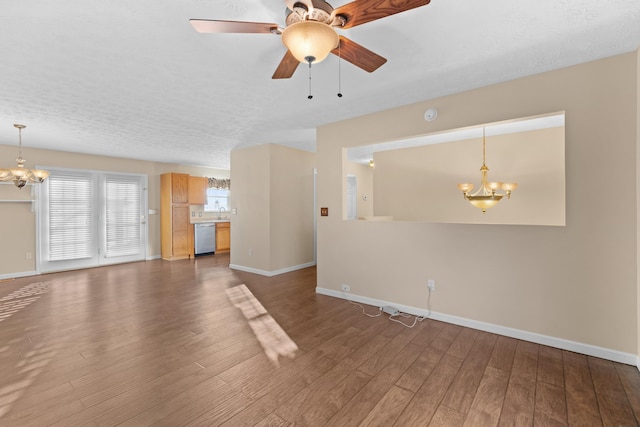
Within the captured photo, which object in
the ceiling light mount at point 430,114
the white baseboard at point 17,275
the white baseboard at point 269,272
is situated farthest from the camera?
the white baseboard at point 269,272

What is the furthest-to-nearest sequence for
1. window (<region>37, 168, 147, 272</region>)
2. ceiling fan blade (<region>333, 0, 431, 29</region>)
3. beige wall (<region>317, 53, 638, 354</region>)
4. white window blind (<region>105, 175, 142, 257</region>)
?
white window blind (<region>105, 175, 142, 257</region>) < window (<region>37, 168, 147, 272</region>) < beige wall (<region>317, 53, 638, 354</region>) < ceiling fan blade (<region>333, 0, 431, 29</region>)

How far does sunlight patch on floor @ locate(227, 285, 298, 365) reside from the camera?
2.54m

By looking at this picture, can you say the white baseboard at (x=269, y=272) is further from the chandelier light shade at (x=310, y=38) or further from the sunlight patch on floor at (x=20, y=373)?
the chandelier light shade at (x=310, y=38)

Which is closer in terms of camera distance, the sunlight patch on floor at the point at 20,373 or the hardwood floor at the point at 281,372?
the hardwood floor at the point at 281,372

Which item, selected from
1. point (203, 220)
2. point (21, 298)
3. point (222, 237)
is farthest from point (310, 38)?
point (203, 220)

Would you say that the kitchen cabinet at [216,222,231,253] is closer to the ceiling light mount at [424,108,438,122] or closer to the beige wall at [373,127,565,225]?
the beige wall at [373,127,565,225]

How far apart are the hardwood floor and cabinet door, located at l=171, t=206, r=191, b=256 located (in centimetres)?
356

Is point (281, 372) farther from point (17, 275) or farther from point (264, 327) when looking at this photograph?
point (17, 275)

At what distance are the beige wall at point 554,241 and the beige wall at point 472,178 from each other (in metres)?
2.56

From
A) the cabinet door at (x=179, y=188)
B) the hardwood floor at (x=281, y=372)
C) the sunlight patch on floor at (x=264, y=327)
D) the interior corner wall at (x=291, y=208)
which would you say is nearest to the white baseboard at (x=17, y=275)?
the hardwood floor at (x=281, y=372)

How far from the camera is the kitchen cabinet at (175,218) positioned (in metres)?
7.12

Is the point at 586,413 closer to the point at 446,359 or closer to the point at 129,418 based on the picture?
the point at 446,359

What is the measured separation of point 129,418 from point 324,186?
10.5ft

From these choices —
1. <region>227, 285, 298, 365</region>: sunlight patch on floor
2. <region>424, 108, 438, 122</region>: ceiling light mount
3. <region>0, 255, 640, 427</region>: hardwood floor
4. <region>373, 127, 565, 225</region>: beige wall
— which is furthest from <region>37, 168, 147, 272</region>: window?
<region>424, 108, 438, 122</region>: ceiling light mount
